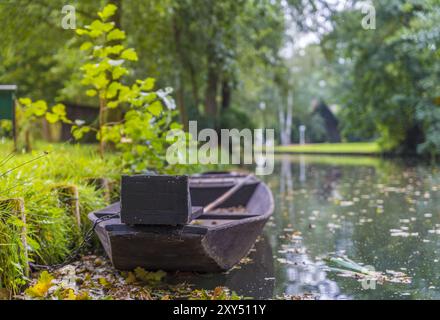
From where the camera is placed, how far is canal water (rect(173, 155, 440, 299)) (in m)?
4.32

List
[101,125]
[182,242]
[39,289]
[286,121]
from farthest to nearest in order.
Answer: [286,121]
[101,125]
[182,242]
[39,289]

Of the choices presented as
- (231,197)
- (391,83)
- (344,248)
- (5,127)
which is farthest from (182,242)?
(391,83)

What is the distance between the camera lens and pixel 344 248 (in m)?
5.87

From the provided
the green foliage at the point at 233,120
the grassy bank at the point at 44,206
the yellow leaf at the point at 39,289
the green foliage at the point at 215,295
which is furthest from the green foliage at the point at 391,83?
the yellow leaf at the point at 39,289

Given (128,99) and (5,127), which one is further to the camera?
(5,127)

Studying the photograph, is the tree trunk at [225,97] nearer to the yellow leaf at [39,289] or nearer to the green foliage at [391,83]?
the green foliage at [391,83]

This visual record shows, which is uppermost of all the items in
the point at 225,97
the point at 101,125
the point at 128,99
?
the point at 225,97

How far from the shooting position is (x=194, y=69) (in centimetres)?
1659

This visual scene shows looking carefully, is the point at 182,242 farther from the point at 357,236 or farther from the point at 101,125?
the point at 101,125

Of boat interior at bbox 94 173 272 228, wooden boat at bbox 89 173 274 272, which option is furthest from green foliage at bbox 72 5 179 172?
wooden boat at bbox 89 173 274 272

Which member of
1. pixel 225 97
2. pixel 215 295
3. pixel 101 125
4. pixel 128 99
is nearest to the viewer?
pixel 215 295

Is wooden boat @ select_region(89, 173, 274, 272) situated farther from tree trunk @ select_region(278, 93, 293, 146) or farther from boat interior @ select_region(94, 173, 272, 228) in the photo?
tree trunk @ select_region(278, 93, 293, 146)

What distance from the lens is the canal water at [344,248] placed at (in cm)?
432

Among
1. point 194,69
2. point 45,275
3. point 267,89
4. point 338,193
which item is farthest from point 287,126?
point 45,275
